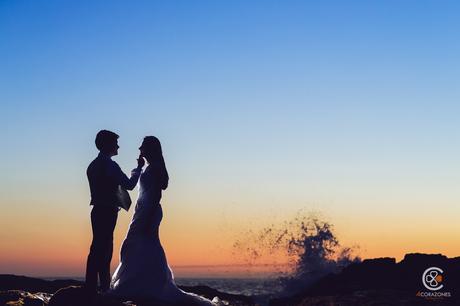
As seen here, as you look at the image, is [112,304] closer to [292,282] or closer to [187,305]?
[187,305]

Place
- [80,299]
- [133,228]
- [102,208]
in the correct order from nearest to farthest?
[80,299], [102,208], [133,228]

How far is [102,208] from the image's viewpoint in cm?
1003

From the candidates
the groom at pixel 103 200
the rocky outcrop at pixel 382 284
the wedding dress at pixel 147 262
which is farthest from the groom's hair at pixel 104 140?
the rocky outcrop at pixel 382 284

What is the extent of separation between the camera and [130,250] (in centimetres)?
1054

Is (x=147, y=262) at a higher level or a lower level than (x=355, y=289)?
higher

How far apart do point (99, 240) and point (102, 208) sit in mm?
601

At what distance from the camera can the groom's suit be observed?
9.98m

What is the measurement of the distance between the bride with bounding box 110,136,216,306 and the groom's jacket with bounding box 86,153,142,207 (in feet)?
1.58

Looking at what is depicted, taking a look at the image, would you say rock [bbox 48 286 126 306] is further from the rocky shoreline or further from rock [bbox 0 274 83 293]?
rock [bbox 0 274 83 293]

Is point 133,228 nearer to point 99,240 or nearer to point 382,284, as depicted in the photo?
point 99,240

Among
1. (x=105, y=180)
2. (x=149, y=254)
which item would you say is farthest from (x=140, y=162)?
(x=149, y=254)

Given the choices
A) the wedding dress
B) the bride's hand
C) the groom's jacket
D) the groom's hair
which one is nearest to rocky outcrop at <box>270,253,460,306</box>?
the wedding dress

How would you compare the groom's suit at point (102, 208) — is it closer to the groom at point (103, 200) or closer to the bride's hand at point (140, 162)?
the groom at point (103, 200)

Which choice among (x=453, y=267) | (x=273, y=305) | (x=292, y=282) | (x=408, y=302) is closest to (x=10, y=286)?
(x=273, y=305)
